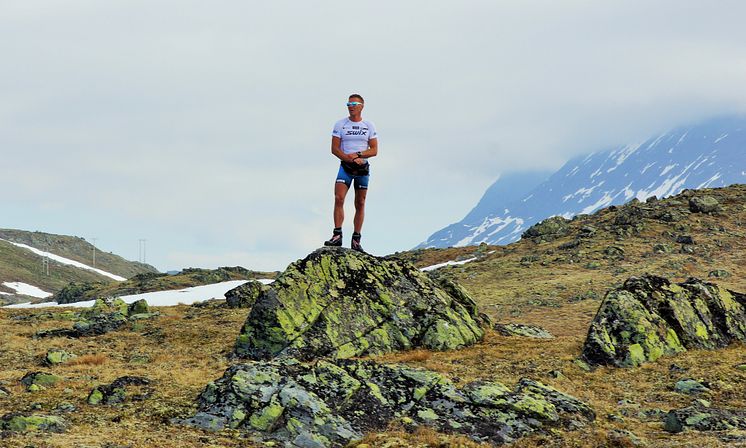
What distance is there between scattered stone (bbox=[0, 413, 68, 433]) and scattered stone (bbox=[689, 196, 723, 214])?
60.0 m

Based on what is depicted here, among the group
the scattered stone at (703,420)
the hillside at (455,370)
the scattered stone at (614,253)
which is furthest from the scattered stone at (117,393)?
the scattered stone at (614,253)

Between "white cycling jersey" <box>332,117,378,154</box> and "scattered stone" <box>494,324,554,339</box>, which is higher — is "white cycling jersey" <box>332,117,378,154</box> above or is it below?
above

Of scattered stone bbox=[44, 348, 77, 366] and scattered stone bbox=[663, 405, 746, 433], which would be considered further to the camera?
scattered stone bbox=[44, 348, 77, 366]

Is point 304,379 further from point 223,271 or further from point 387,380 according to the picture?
point 223,271

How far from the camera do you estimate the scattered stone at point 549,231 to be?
61.2 m

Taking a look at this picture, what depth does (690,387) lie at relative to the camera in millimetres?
15164

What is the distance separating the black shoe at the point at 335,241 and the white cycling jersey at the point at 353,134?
2998 mm

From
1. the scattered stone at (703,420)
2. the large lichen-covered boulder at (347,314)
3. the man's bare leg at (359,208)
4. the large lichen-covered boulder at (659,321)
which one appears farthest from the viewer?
the man's bare leg at (359,208)

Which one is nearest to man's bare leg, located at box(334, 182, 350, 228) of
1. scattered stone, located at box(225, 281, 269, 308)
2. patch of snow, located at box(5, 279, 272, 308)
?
scattered stone, located at box(225, 281, 269, 308)

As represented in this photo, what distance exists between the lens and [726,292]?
21.9m

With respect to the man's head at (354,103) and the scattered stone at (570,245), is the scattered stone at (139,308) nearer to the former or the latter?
the man's head at (354,103)

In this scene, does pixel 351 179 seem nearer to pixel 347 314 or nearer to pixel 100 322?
pixel 347 314

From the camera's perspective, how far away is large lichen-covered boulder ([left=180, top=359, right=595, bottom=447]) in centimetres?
1175

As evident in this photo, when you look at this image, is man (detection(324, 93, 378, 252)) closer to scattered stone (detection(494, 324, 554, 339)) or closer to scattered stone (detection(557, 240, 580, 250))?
scattered stone (detection(494, 324, 554, 339))
